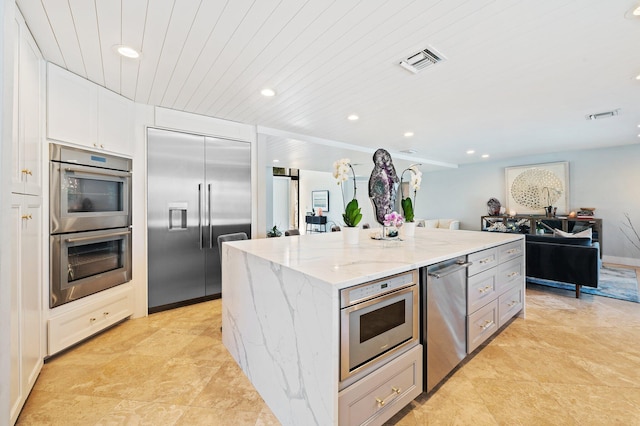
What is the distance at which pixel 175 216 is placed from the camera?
325 cm

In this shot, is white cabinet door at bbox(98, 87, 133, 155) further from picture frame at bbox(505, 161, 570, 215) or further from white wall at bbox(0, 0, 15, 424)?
picture frame at bbox(505, 161, 570, 215)

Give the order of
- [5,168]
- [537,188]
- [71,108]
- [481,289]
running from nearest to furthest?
[5,168] < [481,289] < [71,108] < [537,188]

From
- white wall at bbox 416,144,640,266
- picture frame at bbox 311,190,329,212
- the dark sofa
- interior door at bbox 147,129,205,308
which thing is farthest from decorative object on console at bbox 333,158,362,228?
picture frame at bbox 311,190,329,212

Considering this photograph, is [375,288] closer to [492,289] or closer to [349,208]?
[349,208]

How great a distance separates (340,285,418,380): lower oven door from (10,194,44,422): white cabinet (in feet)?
5.98

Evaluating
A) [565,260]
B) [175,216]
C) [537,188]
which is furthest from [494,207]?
[175,216]

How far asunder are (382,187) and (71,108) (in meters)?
2.81

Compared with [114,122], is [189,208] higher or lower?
lower

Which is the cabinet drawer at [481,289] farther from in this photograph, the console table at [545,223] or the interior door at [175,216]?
the console table at [545,223]

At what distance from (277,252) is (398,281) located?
794mm

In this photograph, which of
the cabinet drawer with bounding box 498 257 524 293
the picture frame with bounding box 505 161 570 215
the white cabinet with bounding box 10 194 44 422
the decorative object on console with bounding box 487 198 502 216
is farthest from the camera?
the decorative object on console with bounding box 487 198 502 216

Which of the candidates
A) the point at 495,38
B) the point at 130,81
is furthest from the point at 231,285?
the point at 495,38

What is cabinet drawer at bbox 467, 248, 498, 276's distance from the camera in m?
2.02

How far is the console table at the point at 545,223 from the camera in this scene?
5640 mm
